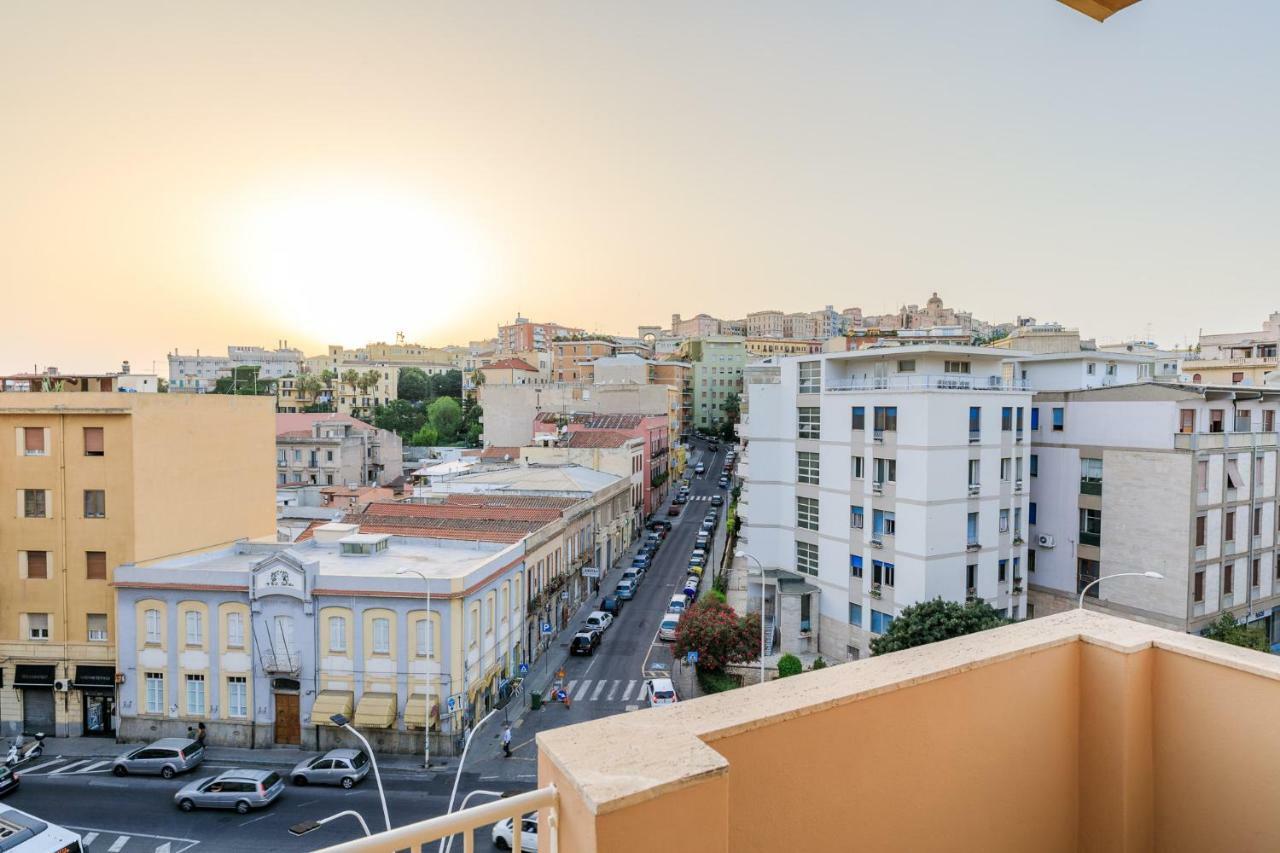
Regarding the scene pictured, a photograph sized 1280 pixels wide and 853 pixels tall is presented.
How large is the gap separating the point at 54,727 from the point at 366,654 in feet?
38.1

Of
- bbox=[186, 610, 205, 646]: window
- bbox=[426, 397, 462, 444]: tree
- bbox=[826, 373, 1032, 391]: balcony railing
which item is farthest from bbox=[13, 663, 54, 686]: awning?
bbox=[426, 397, 462, 444]: tree

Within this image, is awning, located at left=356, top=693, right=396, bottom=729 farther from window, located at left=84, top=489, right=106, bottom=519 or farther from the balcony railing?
the balcony railing

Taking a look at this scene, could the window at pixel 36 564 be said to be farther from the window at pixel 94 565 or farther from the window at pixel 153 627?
the window at pixel 153 627

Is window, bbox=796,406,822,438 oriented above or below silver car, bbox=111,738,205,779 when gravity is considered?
above

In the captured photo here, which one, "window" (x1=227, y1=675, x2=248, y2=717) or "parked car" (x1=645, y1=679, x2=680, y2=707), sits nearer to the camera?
"window" (x1=227, y1=675, x2=248, y2=717)

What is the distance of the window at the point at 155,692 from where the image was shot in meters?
22.5

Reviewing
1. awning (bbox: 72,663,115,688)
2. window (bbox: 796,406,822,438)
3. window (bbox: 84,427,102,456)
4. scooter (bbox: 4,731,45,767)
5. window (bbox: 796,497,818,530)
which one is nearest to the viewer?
scooter (bbox: 4,731,45,767)

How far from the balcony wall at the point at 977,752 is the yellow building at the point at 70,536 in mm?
26995

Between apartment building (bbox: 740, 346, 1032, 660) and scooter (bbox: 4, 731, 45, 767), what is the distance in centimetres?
2485

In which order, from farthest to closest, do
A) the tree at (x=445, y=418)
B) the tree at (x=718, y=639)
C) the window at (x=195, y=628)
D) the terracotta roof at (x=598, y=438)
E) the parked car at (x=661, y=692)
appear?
the tree at (x=445, y=418) < the terracotta roof at (x=598, y=438) < the tree at (x=718, y=639) < the parked car at (x=661, y=692) < the window at (x=195, y=628)

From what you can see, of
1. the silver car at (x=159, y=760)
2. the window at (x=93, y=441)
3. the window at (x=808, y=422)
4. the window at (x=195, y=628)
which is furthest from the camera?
the window at (x=808, y=422)

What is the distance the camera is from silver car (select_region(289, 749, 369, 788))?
19.4m

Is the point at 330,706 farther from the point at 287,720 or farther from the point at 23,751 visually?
the point at 23,751

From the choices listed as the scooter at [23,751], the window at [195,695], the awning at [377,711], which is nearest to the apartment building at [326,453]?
the scooter at [23,751]
